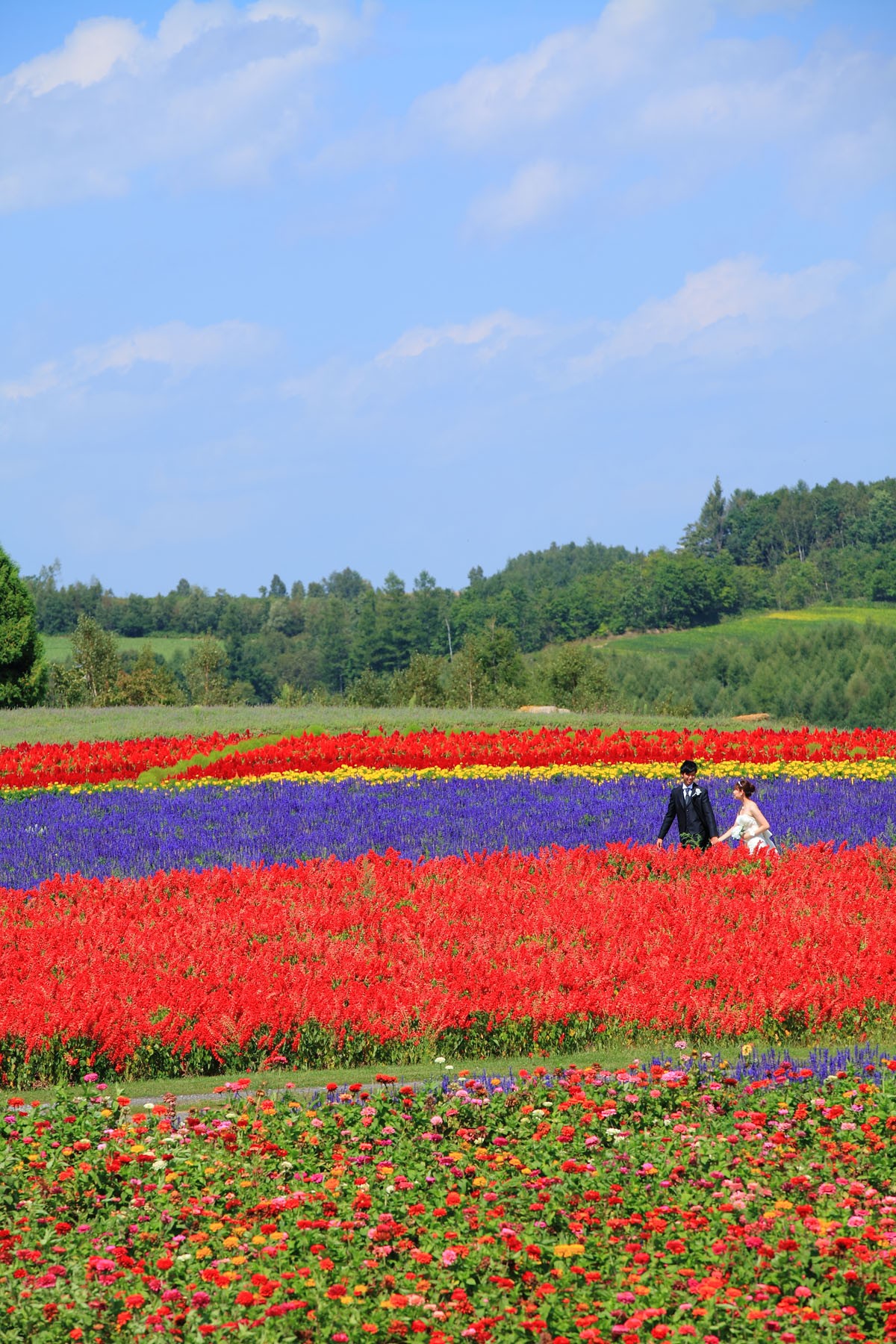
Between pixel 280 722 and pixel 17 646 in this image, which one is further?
pixel 17 646

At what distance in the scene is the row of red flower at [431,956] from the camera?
7.84 m

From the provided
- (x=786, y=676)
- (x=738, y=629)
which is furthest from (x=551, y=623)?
(x=786, y=676)

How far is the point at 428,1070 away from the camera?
750cm

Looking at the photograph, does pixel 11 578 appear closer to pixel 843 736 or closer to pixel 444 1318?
pixel 843 736

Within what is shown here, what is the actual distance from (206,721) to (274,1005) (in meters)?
21.9

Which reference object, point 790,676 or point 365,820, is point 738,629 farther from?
point 365,820

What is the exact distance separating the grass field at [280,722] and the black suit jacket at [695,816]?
13232 millimetres

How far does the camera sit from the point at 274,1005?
26.1 ft

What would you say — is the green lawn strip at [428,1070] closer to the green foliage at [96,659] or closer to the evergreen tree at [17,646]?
the evergreen tree at [17,646]

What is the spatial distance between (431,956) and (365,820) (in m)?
7.23

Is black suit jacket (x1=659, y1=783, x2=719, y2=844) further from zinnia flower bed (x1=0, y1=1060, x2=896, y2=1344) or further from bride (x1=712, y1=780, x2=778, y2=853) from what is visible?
zinnia flower bed (x1=0, y1=1060, x2=896, y2=1344)

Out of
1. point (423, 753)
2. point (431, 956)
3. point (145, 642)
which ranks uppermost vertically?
point (145, 642)

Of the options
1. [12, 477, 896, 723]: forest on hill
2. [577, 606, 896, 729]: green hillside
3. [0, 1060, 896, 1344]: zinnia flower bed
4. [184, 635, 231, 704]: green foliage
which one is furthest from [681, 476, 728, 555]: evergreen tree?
[0, 1060, 896, 1344]: zinnia flower bed

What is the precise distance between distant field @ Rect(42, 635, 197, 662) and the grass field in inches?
2785
